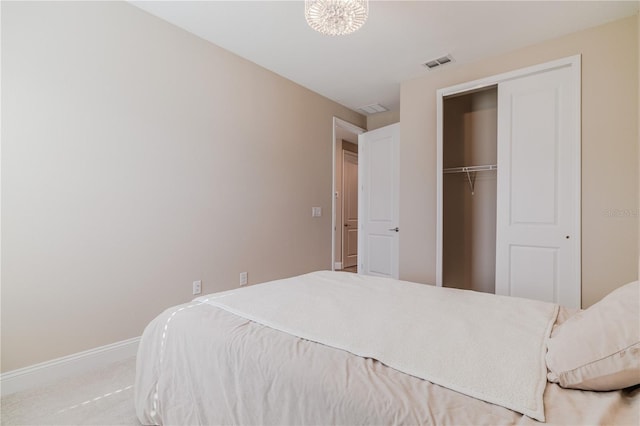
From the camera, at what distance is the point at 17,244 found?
1.77m

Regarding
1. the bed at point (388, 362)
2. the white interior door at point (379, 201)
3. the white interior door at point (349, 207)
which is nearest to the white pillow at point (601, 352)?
the bed at point (388, 362)

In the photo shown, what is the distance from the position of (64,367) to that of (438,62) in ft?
12.9

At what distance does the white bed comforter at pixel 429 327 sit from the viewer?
803 millimetres

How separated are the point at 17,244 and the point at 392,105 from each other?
4068 millimetres

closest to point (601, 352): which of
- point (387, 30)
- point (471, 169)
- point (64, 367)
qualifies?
point (387, 30)

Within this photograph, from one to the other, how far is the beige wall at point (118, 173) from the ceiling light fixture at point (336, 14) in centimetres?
128

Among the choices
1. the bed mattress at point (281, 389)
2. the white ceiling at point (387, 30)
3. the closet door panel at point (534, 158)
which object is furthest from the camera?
the closet door panel at point (534, 158)

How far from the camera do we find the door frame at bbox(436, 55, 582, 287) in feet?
8.06

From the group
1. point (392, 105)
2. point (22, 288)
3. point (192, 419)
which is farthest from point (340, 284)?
point (392, 105)

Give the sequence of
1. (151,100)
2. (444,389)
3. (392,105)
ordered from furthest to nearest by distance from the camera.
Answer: (392,105)
(151,100)
(444,389)

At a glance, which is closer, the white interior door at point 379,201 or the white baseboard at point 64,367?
the white baseboard at point 64,367

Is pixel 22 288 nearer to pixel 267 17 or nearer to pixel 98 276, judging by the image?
pixel 98 276

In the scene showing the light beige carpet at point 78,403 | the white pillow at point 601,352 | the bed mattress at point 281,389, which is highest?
the white pillow at point 601,352

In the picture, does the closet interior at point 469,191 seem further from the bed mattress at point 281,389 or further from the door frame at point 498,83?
the bed mattress at point 281,389
